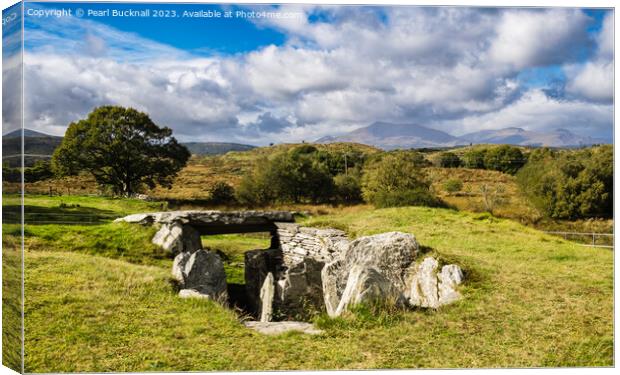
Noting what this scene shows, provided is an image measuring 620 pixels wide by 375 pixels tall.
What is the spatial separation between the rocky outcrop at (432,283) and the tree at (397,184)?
1508mm

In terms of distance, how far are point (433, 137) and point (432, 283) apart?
2647 mm

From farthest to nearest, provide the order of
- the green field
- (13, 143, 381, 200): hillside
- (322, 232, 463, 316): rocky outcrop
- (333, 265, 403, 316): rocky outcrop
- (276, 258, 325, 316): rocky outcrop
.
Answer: (276, 258, 325, 316): rocky outcrop
(13, 143, 381, 200): hillside
(322, 232, 463, 316): rocky outcrop
(333, 265, 403, 316): rocky outcrop
the green field

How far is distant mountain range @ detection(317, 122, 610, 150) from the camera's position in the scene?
9727mm

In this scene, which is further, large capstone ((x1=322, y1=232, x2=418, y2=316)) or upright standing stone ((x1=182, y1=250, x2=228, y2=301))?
upright standing stone ((x1=182, y1=250, x2=228, y2=301))

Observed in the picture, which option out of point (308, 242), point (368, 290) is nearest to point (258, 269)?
point (308, 242)

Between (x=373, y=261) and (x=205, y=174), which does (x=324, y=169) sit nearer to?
(x=373, y=261)

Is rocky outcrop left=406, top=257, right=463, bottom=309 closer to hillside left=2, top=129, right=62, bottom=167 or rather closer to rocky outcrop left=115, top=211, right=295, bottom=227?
rocky outcrop left=115, top=211, right=295, bottom=227

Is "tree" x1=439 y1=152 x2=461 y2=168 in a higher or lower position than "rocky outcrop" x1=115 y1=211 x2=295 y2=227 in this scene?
higher

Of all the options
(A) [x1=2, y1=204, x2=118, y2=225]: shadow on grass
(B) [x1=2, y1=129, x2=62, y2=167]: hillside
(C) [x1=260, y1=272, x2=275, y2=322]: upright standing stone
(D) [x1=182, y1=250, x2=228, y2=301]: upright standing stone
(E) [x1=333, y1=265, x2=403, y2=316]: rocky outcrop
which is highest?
(B) [x1=2, y1=129, x2=62, y2=167]: hillside

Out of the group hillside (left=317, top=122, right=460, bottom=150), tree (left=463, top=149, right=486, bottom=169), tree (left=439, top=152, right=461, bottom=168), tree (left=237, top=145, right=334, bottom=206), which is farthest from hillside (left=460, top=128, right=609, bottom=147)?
tree (left=237, top=145, right=334, bottom=206)

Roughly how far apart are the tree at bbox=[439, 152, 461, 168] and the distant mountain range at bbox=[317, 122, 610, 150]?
1.34 feet

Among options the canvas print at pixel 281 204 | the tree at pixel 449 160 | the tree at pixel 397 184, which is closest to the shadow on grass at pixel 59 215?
the canvas print at pixel 281 204

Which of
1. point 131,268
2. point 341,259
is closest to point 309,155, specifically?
point 341,259

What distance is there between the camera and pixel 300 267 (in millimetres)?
12711
